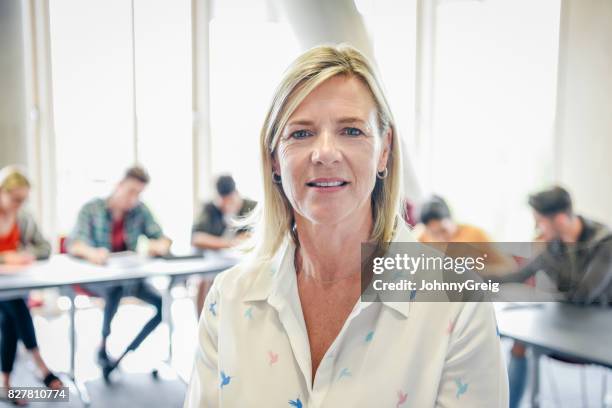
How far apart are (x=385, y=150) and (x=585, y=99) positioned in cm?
110

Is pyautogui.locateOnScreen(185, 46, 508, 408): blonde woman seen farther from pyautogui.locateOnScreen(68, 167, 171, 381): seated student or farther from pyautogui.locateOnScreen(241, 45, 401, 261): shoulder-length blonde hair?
pyautogui.locateOnScreen(68, 167, 171, 381): seated student

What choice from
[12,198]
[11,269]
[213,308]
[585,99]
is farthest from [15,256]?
[585,99]

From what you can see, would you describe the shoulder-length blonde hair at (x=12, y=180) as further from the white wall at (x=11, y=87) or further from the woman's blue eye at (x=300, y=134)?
the woman's blue eye at (x=300, y=134)

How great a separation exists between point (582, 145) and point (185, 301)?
262 cm

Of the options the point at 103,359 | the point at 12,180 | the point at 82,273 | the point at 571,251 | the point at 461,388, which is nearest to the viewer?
the point at 461,388

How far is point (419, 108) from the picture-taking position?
9.48 feet

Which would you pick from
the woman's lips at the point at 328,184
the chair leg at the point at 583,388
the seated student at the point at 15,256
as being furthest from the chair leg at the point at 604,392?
the seated student at the point at 15,256

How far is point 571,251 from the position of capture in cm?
180

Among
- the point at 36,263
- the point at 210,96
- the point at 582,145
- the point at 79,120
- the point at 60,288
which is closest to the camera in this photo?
the point at 582,145

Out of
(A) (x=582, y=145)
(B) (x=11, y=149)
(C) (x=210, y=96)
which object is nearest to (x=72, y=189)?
(B) (x=11, y=149)

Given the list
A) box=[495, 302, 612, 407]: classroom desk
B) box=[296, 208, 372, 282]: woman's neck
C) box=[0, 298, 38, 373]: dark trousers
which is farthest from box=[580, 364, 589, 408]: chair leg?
box=[0, 298, 38, 373]: dark trousers

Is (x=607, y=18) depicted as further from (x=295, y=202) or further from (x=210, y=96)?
(x=210, y=96)

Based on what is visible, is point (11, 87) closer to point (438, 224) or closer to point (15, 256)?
point (15, 256)

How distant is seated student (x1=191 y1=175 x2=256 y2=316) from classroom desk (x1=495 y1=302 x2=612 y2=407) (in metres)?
1.66
